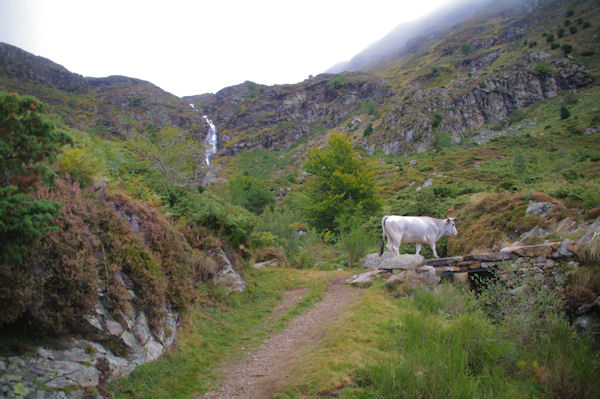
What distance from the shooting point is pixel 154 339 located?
457cm

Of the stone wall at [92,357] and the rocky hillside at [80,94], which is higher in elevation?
the rocky hillside at [80,94]

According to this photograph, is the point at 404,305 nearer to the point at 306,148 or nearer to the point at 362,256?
the point at 362,256

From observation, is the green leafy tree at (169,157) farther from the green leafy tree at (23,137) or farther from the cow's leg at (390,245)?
the cow's leg at (390,245)

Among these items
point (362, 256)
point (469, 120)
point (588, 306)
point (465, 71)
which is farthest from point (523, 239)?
point (465, 71)

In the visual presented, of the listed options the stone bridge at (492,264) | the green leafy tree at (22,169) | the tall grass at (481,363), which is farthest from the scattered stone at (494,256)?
the green leafy tree at (22,169)

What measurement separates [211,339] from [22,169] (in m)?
4.13

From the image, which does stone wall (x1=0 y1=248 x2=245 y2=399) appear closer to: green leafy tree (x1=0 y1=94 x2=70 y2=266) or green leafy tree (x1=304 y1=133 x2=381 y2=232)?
green leafy tree (x1=0 y1=94 x2=70 y2=266)

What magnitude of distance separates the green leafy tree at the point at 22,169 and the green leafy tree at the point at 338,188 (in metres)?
14.7

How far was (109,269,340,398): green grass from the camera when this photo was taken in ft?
12.7

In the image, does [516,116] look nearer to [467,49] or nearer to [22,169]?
[467,49]

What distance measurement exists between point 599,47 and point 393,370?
9270cm

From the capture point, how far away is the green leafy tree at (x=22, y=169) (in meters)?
2.98

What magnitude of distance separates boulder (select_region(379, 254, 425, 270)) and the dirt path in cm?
143

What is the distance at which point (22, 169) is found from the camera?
3.63 m
